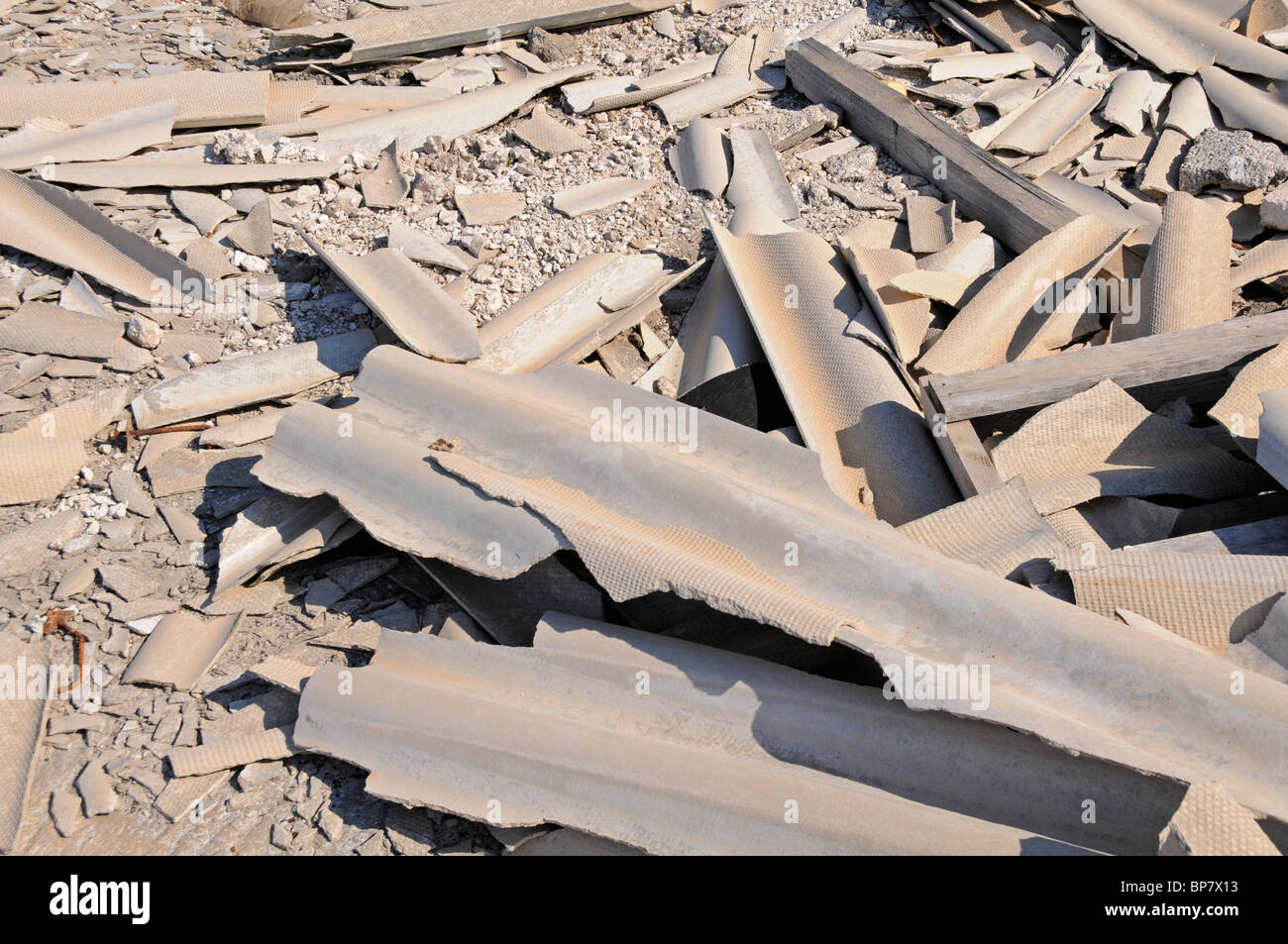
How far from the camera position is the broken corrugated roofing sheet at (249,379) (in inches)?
152

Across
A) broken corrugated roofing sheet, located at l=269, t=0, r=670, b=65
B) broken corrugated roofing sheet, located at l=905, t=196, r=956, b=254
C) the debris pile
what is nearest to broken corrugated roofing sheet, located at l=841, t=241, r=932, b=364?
the debris pile

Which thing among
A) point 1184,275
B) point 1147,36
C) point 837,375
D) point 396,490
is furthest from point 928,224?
point 396,490

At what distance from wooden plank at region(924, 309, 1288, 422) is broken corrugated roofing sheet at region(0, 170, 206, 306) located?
348cm

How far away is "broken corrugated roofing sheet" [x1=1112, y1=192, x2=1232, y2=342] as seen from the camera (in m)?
3.73

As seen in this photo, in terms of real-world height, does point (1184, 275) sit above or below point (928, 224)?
above

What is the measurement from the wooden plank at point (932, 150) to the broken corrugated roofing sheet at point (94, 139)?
3699 millimetres

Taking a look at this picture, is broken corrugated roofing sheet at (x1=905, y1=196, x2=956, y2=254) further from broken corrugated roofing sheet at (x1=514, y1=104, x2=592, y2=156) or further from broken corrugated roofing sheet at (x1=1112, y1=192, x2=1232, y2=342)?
broken corrugated roofing sheet at (x1=514, y1=104, x2=592, y2=156)

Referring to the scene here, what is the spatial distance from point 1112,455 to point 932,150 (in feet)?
7.44

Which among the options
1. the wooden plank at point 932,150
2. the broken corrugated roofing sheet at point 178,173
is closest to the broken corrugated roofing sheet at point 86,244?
the broken corrugated roofing sheet at point 178,173

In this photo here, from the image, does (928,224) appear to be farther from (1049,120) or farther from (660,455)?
(660,455)

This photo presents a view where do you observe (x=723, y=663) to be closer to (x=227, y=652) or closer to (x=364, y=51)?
(x=227, y=652)

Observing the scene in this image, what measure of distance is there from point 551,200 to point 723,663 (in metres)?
3.05

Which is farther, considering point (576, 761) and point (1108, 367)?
point (1108, 367)

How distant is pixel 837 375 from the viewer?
3.65m
